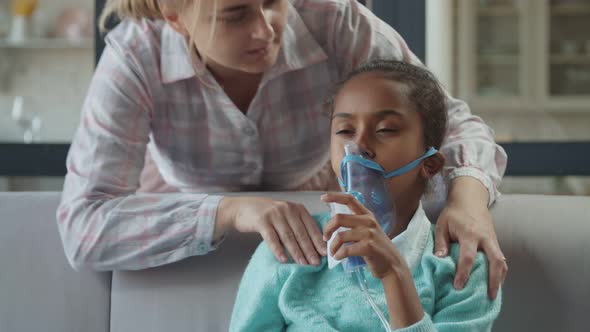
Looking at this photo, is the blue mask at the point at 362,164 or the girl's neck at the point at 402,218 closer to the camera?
the blue mask at the point at 362,164

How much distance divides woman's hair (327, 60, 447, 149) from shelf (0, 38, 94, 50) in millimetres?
3628

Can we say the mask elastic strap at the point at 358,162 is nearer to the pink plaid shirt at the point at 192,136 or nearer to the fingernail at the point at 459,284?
the fingernail at the point at 459,284

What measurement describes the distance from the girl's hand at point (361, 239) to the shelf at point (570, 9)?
15.6 feet

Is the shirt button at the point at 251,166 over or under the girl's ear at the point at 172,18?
under

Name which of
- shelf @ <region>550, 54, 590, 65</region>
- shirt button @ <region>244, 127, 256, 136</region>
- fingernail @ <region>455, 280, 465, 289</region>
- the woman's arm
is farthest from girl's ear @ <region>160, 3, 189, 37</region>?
shelf @ <region>550, 54, 590, 65</region>

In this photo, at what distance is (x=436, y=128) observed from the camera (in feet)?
5.03

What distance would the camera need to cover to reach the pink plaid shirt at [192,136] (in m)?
1.67

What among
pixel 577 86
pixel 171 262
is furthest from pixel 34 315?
pixel 577 86

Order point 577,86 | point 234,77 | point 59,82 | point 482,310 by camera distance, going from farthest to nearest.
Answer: point 577,86
point 59,82
point 234,77
point 482,310

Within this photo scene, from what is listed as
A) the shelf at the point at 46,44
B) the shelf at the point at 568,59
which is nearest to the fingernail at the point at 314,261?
the shelf at the point at 46,44

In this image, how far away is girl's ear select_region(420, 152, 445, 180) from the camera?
147cm

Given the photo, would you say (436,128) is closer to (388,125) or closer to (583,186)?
(388,125)

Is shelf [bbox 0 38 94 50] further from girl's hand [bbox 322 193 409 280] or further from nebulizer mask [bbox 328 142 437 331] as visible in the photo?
girl's hand [bbox 322 193 409 280]

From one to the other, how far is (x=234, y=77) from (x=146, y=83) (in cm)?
21
